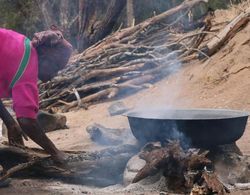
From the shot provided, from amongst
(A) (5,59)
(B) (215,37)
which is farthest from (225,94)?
(A) (5,59)

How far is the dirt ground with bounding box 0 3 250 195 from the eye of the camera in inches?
317

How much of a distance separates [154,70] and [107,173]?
227 inches

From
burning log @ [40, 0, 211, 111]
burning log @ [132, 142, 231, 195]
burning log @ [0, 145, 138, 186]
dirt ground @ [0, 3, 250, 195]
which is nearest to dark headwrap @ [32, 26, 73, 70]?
burning log @ [0, 145, 138, 186]

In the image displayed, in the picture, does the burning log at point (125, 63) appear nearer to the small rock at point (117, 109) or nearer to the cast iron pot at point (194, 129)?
the small rock at point (117, 109)

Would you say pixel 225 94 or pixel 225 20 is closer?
pixel 225 94

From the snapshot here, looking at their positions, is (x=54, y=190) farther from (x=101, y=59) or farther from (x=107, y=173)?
(x=101, y=59)

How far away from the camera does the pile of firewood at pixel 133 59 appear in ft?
34.3

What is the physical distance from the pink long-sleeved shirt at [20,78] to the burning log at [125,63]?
627 cm

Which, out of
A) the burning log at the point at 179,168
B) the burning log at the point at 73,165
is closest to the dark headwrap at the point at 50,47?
the burning log at the point at 73,165

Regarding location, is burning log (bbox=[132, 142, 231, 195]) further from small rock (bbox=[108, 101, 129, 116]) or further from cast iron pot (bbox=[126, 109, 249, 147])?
small rock (bbox=[108, 101, 129, 116])

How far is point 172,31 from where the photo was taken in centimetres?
1205

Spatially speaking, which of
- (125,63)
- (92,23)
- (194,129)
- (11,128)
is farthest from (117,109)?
(92,23)

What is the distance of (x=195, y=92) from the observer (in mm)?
8953

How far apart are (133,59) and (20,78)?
7.39 metres
